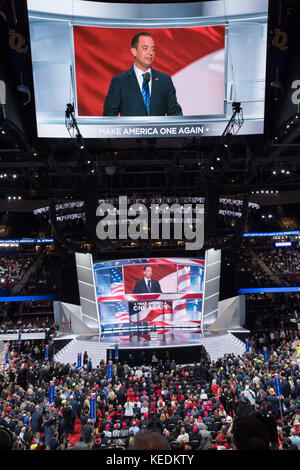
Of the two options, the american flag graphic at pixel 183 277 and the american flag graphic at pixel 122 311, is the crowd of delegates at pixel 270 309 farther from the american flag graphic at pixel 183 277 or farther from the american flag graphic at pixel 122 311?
the american flag graphic at pixel 122 311

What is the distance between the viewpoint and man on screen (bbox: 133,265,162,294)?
94.5ft

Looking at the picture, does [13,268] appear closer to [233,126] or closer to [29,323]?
[29,323]

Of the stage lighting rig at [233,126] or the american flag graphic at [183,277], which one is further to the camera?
the american flag graphic at [183,277]

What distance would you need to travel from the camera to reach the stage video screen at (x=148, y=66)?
49.9 ft

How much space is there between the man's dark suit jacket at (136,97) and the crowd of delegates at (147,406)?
33.7 feet

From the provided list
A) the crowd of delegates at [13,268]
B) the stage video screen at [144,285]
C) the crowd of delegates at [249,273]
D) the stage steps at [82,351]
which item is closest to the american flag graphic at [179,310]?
the stage video screen at [144,285]

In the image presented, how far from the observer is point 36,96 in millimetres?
15688

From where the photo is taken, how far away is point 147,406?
1233 centimetres

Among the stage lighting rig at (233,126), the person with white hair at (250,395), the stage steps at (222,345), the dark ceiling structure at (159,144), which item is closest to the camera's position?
the person with white hair at (250,395)

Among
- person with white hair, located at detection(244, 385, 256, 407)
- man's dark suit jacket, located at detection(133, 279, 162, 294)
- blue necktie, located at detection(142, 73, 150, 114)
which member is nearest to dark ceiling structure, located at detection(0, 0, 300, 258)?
blue necktie, located at detection(142, 73, 150, 114)

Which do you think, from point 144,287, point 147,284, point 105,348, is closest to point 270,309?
point 147,284

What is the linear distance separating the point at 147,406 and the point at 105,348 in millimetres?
12432

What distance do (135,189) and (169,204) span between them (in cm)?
290

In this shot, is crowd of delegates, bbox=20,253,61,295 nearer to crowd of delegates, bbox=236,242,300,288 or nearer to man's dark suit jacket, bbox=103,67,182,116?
crowd of delegates, bbox=236,242,300,288
